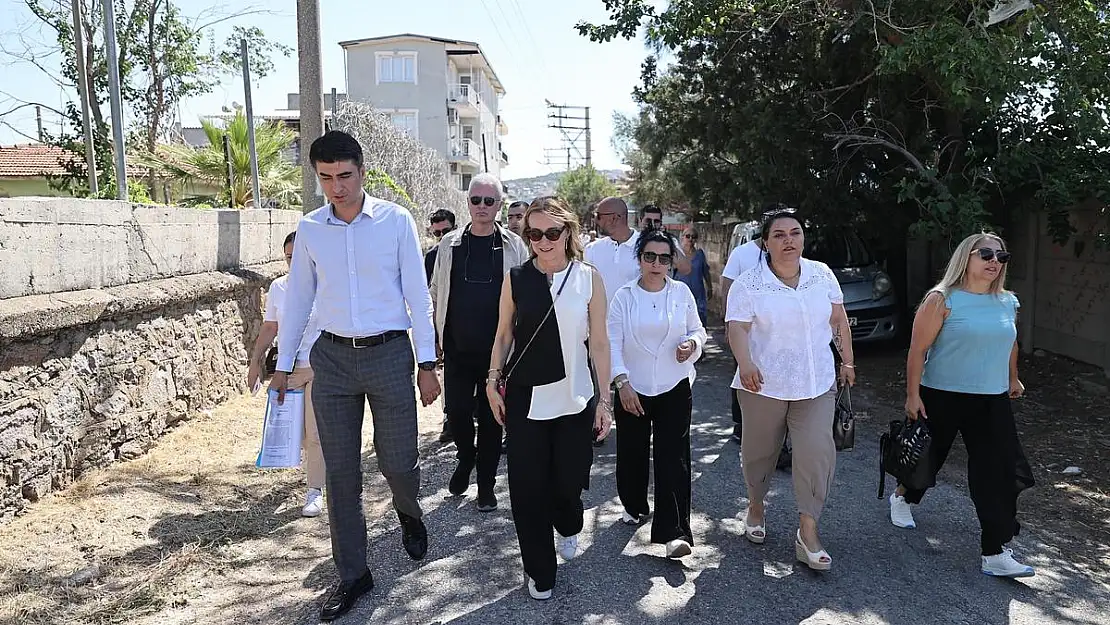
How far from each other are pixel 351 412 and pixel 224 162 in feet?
28.4

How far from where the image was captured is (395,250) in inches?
159

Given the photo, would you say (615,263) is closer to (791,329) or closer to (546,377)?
(791,329)

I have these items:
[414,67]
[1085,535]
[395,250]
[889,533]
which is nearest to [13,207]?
[395,250]

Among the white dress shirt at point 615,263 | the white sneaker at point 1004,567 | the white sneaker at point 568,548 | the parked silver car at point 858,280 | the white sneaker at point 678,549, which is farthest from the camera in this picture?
the parked silver car at point 858,280

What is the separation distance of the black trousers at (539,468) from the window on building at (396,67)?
41.8 metres

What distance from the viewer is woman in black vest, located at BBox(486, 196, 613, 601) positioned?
13.0 feet

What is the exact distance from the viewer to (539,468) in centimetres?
399

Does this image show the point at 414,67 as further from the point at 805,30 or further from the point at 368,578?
the point at 368,578

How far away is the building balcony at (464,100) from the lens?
44.7 metres

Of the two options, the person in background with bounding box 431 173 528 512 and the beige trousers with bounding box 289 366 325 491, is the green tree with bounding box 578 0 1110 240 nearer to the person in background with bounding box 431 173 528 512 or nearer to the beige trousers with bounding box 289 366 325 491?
the person in background with bounding box 431 173 528 512

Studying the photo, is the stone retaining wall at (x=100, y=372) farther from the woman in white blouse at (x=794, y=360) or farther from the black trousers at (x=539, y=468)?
the woman in white blouse at (x=794, y=360)

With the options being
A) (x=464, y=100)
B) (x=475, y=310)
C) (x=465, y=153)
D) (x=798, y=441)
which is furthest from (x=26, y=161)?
(x=464, y=100)

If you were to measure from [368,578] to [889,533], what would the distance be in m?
2.88

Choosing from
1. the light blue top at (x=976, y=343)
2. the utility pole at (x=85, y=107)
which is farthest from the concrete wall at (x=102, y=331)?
the light blue top at (x=976, y=343)
